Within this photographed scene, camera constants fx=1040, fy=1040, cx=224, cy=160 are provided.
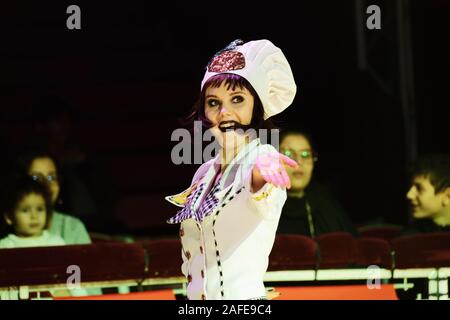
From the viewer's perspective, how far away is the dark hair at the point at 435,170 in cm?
465

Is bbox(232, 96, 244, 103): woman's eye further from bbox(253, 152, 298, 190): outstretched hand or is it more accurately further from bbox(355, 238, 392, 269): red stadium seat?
bbox(355, 238, 392, 269): red stadium seat

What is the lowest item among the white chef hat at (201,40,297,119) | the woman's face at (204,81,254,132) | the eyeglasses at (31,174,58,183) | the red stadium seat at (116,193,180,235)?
the red stadium seat at (116,193,180,235)

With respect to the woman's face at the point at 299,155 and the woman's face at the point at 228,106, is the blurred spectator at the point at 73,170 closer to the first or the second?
the woman's face at the point at 299,155

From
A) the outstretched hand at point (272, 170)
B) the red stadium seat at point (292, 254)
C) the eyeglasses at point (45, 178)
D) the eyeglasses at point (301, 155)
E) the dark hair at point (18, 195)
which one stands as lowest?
the red stadium seat at point (292, 254)

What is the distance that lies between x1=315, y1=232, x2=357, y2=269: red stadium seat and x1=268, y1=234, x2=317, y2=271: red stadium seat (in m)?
0.06

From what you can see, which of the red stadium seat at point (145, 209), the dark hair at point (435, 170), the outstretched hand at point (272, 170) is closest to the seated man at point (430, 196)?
the dark hair at point (435, 170)

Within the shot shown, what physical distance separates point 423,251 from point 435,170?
0.95 metres

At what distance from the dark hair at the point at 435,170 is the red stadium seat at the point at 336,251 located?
85cm

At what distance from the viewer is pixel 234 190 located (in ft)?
8.71

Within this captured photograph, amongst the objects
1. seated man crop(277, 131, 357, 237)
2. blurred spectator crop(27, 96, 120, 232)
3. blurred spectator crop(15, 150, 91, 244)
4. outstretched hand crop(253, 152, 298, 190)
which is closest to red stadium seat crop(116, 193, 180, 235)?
blurred spectator crop(27, 96, 120, 232)

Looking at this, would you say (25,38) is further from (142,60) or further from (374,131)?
(374,131)

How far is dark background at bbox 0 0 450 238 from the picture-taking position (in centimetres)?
600

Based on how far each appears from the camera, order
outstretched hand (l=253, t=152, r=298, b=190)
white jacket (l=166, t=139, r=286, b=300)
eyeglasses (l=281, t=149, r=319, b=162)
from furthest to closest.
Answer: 1. eyeglasses (l=281, t=149, r=319, b=162)
2. white jacket (l=166, t=139, r=286, b=300)
3. outstretched hand (l=253, t=152, r=298, b=190)

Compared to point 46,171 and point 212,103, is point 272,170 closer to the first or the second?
point 212,103
